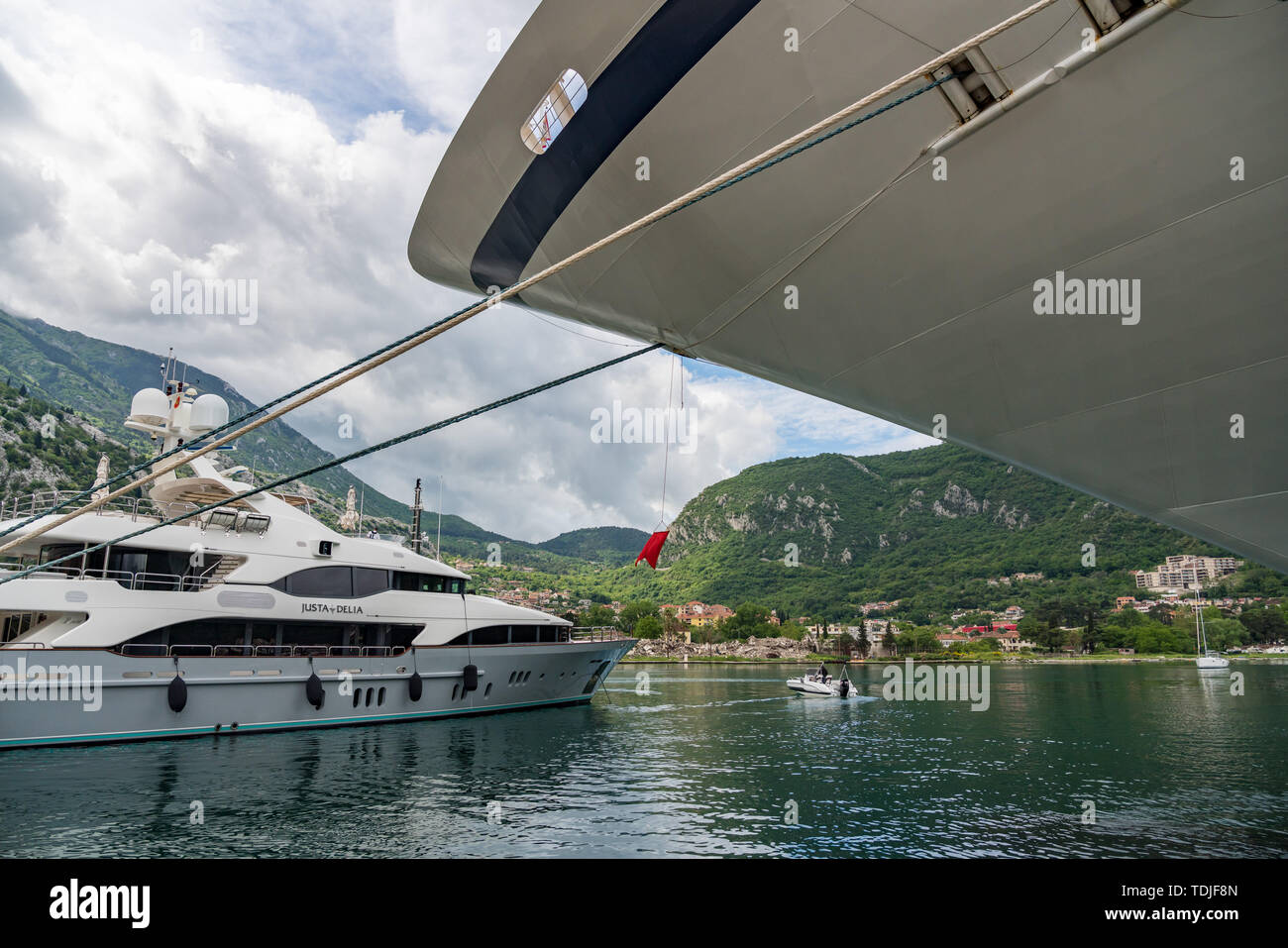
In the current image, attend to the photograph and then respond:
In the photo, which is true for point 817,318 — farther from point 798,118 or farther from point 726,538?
point 726,538

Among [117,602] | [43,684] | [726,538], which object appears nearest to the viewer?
[43,684]

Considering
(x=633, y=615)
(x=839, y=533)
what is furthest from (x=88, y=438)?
(x=839, y=533)

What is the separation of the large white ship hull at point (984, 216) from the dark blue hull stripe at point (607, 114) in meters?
0.03

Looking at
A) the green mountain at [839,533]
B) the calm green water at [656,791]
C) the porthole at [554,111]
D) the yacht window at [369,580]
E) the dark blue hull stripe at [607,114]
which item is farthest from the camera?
the green mountain at [839,533]

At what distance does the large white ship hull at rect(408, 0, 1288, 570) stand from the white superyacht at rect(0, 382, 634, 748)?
14204 mm

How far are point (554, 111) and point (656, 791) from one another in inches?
494

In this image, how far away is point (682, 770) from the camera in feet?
54.1

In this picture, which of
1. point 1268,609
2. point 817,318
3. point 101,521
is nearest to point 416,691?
point 101,521

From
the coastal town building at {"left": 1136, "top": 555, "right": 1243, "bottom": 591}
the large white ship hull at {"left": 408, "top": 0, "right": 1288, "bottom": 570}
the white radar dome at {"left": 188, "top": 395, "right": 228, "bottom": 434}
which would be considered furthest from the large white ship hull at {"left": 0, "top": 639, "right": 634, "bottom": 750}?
the coastal town building at {"left": 1136, "top": 555, "right": 1243, "bottom": 591}

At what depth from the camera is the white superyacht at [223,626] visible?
16938 millimetres

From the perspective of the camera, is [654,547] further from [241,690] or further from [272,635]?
[272,635]

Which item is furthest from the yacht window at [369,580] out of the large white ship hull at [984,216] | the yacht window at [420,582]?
the large white ship hull at [984,216]

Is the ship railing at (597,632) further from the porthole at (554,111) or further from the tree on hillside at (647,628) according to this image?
the tree on hillside at (647,628)

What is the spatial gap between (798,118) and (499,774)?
14270mm
